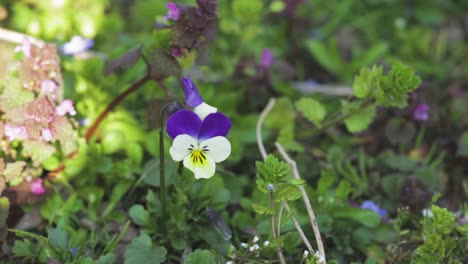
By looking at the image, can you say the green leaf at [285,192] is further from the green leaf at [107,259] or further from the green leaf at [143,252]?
the green leaf at [107,259]

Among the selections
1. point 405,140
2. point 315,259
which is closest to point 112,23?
point 405,140

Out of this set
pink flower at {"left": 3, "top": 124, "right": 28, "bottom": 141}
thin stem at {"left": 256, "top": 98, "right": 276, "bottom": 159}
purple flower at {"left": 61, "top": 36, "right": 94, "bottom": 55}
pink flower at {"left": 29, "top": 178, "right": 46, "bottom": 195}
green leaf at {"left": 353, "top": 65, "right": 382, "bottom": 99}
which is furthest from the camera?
purple flower at {"left": 61, "top": 36, "right": 94, "bottom": 55}

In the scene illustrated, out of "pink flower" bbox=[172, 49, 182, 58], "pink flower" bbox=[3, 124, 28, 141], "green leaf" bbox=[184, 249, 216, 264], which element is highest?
"pink flower" bbox=[172, 49, 182, 58]

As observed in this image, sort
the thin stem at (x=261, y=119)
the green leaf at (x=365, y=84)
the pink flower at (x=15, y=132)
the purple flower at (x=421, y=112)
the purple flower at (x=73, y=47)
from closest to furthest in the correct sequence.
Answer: the pink flower at (x=15, y=132), the green leaf at (x=365, y=84), the thin stem at (x=261, y=119), the purple flower at (x=421, y=112), the purple flower at (x=73, y=47)

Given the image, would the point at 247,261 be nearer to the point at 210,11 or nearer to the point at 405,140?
the point at 210,11

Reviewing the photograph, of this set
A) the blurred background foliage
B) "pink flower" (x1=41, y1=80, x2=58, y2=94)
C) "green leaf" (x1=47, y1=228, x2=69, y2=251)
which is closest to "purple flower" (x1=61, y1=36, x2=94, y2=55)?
the blurred background foliage

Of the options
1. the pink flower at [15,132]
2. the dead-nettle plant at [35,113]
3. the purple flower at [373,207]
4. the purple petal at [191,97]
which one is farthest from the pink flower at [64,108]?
the purple flower at [373,207]

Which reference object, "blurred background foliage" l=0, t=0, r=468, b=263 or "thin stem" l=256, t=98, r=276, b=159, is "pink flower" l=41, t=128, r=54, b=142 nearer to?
"blurred background foliage" l=0, t=0, r=468, b=263
